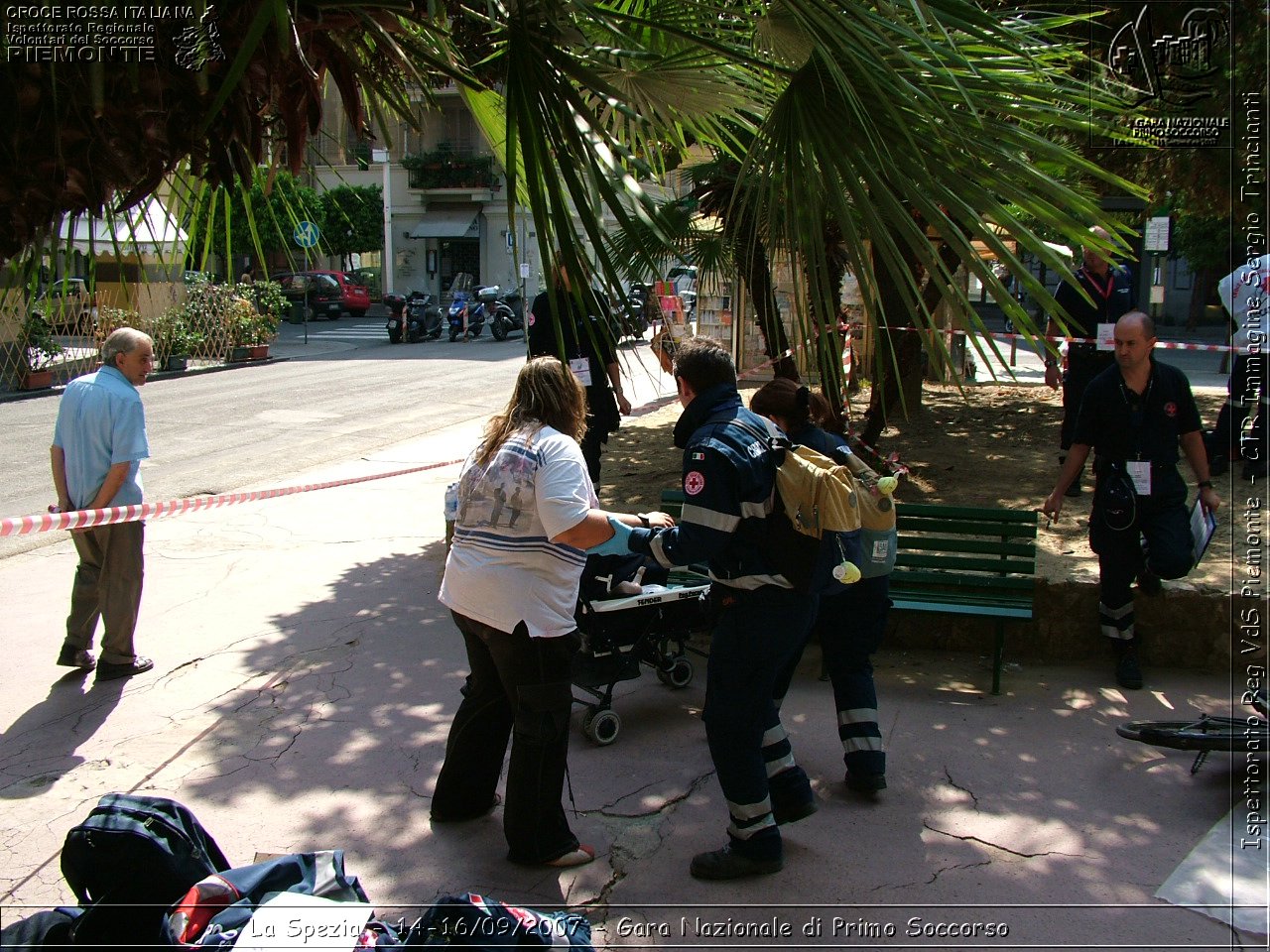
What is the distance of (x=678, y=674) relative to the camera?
5.43 m

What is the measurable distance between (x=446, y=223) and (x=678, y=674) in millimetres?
38205

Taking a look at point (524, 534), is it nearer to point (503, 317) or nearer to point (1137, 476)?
point (1137, 476)

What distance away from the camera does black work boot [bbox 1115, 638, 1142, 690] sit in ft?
17.6

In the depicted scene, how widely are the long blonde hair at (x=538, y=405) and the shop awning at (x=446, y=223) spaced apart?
3801 cm

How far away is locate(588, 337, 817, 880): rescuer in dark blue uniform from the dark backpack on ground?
1711 mm

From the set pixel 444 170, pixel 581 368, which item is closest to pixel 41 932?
pixel 581 368

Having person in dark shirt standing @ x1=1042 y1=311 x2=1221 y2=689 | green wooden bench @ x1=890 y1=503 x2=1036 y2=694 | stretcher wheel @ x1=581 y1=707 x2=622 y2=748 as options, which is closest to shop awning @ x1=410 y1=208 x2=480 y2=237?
green wooden bench @ x1=890 y1=503 x2=1036 y2=694

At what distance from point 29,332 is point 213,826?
16.7 metres

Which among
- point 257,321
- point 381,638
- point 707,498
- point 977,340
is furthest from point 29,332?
point 977,340

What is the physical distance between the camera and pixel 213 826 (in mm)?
4172

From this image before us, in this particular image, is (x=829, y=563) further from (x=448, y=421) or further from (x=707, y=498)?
(x=448, y=421)

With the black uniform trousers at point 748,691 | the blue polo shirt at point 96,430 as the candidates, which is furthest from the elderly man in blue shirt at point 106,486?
the black uniform trousers at point 748,691

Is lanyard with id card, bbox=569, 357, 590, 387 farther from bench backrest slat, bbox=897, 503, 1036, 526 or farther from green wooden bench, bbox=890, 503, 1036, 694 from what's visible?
green wooden bench, bbox=890, 503, 1036, 694

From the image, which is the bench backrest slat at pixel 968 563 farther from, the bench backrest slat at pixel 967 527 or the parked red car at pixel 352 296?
the parked red car at pixel 352 296
